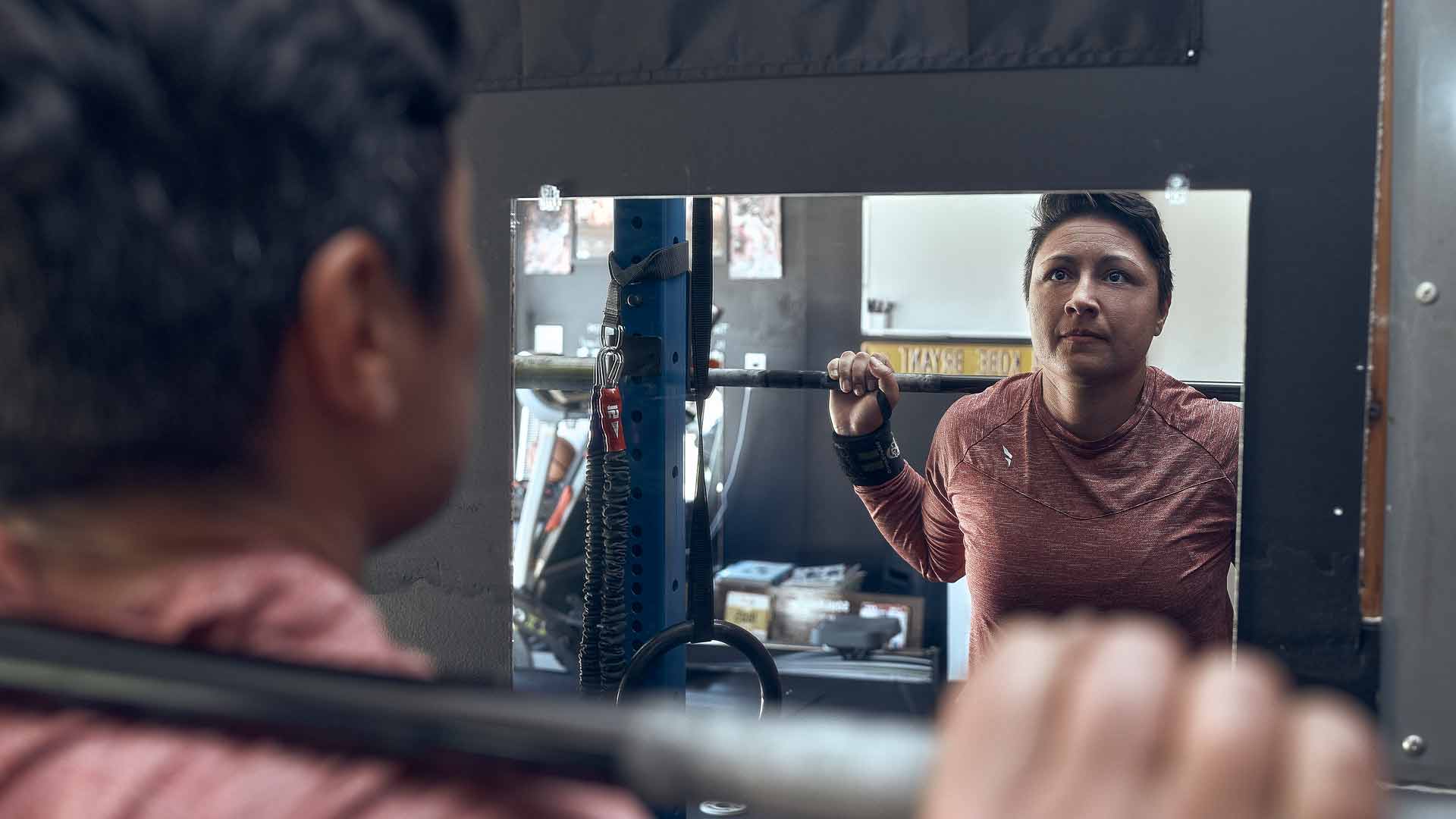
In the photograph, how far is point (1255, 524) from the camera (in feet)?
4.40

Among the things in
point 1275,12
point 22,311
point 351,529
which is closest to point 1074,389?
point 1275,12

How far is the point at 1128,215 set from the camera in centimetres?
162

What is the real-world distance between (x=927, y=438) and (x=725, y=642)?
59 centimetres

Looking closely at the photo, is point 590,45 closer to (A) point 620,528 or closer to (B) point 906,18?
(B) point 906,18

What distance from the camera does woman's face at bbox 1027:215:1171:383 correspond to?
169cm

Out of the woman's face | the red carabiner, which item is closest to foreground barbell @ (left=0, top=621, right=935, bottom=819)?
the red carabiner

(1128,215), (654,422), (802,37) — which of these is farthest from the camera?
(654,422)

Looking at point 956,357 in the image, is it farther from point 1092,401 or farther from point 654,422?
point 654,422

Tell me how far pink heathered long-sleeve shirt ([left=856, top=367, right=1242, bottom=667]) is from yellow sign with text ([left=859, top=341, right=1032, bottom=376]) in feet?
0.46

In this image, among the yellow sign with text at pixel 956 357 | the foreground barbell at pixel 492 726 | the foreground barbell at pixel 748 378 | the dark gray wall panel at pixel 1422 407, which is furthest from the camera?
the yellow sign with text at pixel 956 357

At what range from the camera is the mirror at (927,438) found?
5.20ft

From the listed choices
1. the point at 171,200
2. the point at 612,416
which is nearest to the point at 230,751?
the point at 171,200

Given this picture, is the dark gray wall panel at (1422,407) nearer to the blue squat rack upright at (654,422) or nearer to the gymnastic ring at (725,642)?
the gymnastic ring at (725,642)

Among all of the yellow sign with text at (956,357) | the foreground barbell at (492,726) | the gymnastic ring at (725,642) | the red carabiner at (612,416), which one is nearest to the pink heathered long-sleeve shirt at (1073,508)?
the yellow sign with text at (956,357)
